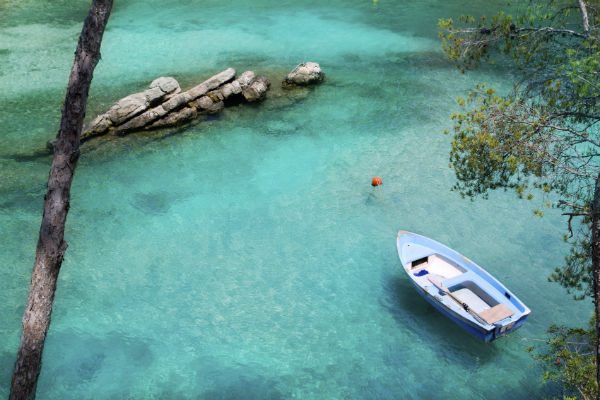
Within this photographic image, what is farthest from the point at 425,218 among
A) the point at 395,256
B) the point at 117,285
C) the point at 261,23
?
the point at 261,23

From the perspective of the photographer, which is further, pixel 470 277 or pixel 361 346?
pixel 470 277

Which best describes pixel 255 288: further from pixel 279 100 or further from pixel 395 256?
pixel 279 100

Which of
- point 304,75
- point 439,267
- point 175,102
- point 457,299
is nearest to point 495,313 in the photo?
point 457,299

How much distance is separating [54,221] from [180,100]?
41.5 ft

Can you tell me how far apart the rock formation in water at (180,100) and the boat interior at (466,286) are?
31.7 feet

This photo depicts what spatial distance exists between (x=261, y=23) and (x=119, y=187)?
43.9ft

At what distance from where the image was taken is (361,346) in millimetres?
13820

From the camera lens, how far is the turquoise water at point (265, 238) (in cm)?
1324

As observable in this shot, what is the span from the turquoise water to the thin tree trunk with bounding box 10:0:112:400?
3835 mm

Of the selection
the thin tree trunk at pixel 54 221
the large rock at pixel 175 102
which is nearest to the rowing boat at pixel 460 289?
the thin tree trunk at pixel 54 221

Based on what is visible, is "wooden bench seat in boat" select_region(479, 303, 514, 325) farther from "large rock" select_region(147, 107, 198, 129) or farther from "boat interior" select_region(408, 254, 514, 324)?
"large rock" select_region(147, 107, 198, 129)

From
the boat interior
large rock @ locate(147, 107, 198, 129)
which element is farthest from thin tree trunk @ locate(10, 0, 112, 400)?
large rock @ locate(147, 107, 198, 129)

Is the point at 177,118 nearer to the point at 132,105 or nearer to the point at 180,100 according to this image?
the point at 180,100

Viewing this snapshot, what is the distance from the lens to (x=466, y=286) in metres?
15.0
